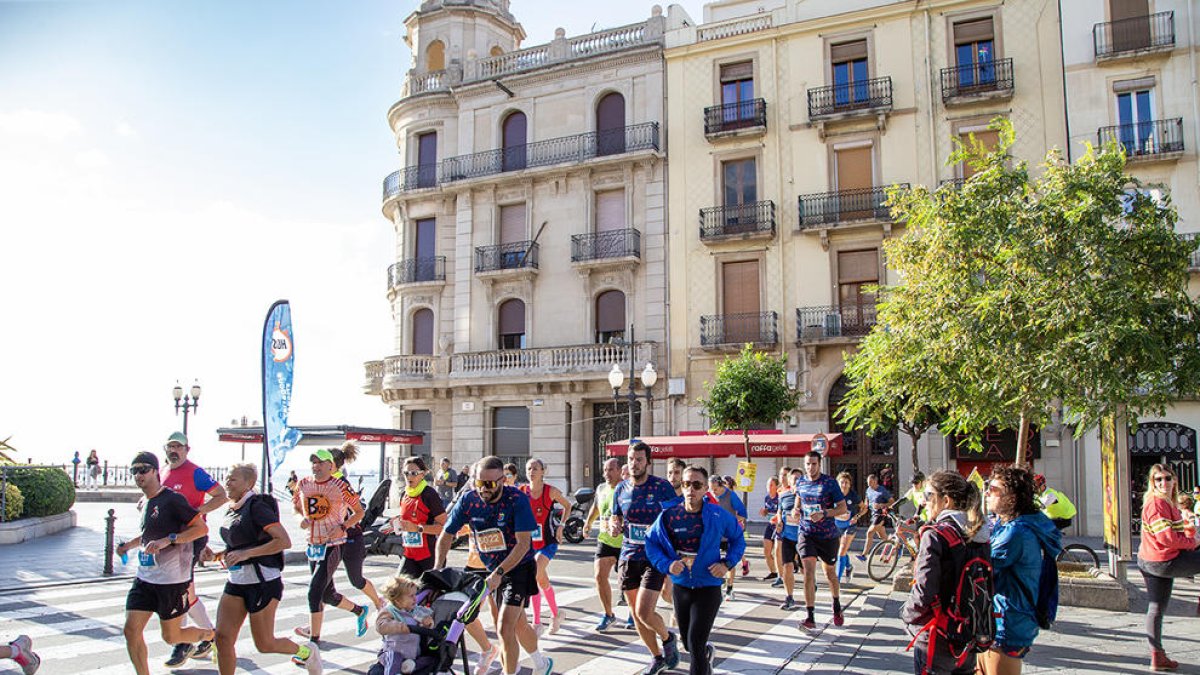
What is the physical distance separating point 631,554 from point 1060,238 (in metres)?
7.97

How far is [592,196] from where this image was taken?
97.1 ft

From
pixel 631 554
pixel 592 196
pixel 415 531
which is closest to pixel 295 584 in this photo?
pixel 415 531

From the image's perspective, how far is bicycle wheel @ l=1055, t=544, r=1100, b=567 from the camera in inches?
531

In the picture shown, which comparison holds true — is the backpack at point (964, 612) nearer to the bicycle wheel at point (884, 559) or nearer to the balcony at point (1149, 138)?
the bicycle wheel at point (884, 559)

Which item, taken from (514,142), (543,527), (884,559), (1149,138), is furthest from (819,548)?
(514,142)

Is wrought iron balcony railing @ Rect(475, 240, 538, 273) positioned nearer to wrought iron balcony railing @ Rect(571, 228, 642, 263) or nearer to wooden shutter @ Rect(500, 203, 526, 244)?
wooden shutter @ Rect(500, 203, 526, 244)

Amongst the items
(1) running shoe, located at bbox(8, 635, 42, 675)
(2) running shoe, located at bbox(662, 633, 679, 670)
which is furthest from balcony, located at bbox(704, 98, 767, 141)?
(1) running shoe, located at bbox(8, 635, 42, 675)

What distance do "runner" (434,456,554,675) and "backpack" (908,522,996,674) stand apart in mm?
3118

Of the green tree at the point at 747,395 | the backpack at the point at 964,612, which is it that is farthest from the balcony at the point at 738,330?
the backpack at the point at 964,612

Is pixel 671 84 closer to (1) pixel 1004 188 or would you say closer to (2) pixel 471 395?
(2) pixel 471 395

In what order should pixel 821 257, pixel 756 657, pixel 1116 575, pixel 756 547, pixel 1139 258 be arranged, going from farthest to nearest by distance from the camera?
pixel 821 257 < pixel 756 547 < pixel 1139 258 < pixel 1116 575 < pixel 756 657

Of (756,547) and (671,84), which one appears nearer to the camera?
(756,547)

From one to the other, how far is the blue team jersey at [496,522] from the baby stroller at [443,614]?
0.66 meters

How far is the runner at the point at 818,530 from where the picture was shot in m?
9.98
